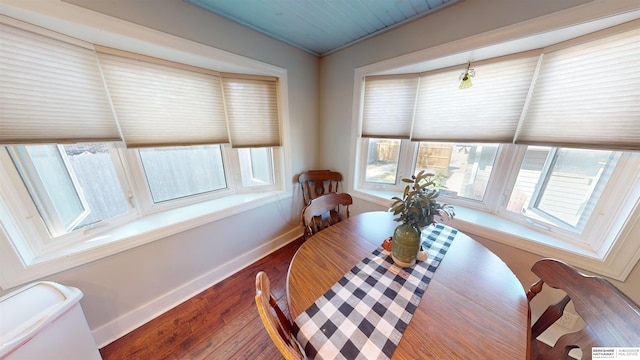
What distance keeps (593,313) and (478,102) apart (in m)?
1.37

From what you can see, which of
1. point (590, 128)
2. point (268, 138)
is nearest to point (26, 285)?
point (268, 138)

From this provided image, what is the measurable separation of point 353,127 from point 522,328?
1764 mm

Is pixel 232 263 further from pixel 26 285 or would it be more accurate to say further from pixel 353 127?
pixel 353 127

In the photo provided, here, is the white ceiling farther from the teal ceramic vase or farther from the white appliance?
the white appliance

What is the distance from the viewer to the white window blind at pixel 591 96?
3.02ft

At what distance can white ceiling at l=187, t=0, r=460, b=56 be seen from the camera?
4.09 feet

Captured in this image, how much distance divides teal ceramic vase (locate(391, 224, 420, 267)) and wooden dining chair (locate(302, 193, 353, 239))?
0.63m

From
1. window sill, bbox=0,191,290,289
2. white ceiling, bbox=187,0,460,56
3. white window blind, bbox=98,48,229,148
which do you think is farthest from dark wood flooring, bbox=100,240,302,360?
white ceiling, bbox=187,0,460,56

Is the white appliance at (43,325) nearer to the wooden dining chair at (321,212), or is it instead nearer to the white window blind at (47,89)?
the white window blind at (47,89)

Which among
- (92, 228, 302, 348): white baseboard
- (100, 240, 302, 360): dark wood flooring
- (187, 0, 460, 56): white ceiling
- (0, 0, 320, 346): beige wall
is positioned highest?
(187, 0, 460, 56): white ceiling

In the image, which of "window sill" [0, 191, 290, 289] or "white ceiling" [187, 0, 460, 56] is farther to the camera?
"white ceiling" [187, 0, 460, 56]

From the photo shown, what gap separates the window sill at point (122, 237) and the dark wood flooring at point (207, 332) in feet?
2.08

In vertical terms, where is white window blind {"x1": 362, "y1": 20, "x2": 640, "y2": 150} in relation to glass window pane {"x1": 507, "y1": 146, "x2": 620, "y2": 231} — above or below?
above

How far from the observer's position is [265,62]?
1658 millimetres
